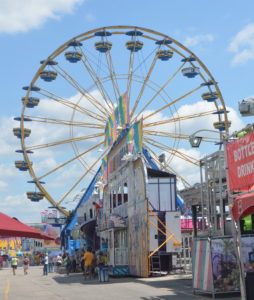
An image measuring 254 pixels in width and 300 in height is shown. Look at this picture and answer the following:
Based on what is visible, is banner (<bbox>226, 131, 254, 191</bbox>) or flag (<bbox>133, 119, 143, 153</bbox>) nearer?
banner (<bbox>226, 131, 254, 191</bbox>)

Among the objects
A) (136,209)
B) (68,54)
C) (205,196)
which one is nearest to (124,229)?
(136,209)

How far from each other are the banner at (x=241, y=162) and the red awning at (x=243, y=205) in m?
0.23

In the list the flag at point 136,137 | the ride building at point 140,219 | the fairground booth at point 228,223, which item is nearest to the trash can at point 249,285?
the fairground booth at point 228,223

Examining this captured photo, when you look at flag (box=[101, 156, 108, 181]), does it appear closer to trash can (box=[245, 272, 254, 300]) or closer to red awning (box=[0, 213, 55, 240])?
trash can (box=[245, 272, 254, 300])

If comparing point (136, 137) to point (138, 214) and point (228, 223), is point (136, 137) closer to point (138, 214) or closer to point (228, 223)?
point (138, 214)

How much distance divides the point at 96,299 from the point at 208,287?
3.07m

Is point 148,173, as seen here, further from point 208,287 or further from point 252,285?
point 252,285

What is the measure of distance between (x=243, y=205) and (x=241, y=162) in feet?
2.99

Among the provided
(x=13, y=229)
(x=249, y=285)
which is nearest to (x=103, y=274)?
(x=249, y=285)

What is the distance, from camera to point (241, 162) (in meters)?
12.6

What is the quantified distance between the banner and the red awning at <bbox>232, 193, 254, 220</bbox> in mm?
228

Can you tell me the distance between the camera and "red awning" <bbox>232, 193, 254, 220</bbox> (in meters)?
12.0

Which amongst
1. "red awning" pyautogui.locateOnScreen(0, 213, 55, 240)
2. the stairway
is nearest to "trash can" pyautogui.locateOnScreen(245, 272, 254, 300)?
"red awning" pyautogui.locateOnScreen(0, 213, 55, 240)

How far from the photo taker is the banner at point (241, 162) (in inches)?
478
